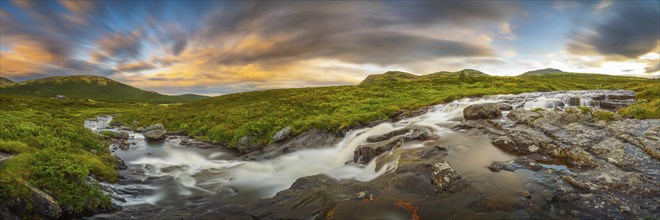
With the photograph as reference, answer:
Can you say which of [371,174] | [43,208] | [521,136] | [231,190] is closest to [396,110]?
[521,136]

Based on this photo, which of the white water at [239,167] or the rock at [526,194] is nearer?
the rock at [526,194]

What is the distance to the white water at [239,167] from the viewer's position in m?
14.2

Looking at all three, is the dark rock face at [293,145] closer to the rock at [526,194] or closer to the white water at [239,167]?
the white water at [239,167]

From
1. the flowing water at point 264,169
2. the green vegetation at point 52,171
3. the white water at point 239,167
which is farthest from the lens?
the white water at point 239,167

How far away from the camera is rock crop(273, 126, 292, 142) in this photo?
2352 centimetres

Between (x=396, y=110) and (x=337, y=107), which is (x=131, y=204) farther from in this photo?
(x=337, y=107)

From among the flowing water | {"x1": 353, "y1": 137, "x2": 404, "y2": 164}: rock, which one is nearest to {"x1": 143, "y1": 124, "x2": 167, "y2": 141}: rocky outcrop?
the flowing water

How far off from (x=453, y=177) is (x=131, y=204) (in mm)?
11917

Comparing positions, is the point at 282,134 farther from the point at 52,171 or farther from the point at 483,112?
the point at 483,112

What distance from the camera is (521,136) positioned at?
1584cm

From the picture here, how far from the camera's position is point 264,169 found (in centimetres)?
1852

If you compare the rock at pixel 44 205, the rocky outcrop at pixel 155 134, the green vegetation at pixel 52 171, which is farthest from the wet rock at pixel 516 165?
the rocky outcrop at pixel 155 134

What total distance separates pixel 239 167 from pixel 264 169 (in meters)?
1.70

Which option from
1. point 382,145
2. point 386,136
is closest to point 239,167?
point 382,145
